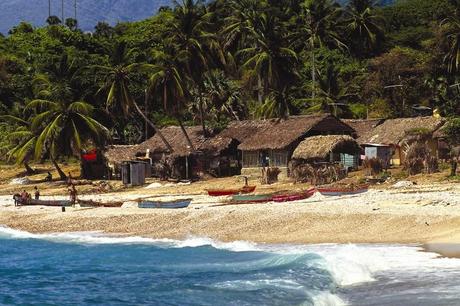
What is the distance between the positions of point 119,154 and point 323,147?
1665cm

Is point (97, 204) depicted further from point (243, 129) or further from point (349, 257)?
point (349, 257)

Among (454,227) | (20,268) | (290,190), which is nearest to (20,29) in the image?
(290,190)

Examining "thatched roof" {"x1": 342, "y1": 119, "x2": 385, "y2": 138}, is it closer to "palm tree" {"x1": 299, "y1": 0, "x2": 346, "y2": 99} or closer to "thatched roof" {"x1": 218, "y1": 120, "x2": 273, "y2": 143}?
"thatched roof" {"x1": 218, "y1": 120, "x2": 273, "y2": 143}

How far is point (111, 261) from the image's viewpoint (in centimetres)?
1973

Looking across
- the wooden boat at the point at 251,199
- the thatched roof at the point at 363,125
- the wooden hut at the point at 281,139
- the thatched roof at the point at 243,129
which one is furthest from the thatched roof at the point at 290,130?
the wooden boat at the point at 251,199

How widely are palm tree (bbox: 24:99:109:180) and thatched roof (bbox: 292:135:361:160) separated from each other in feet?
48.1

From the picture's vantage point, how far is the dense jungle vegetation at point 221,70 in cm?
4403

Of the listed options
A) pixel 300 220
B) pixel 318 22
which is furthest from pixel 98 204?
pixel 318 22

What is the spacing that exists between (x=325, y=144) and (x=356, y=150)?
2657mm

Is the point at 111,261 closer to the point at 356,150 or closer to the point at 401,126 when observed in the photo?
the point at 356,150

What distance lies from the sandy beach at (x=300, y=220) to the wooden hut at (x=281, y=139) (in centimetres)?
952

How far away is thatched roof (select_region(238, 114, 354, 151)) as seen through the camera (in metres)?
38.9

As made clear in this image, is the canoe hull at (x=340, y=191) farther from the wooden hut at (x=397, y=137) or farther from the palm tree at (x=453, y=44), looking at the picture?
the palm tree at (x=453, y=44)

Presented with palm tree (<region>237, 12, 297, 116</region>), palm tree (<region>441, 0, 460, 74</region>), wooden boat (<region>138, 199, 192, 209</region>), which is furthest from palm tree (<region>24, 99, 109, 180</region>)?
palm tree (<region>441, 0, 460, 74</region>)
